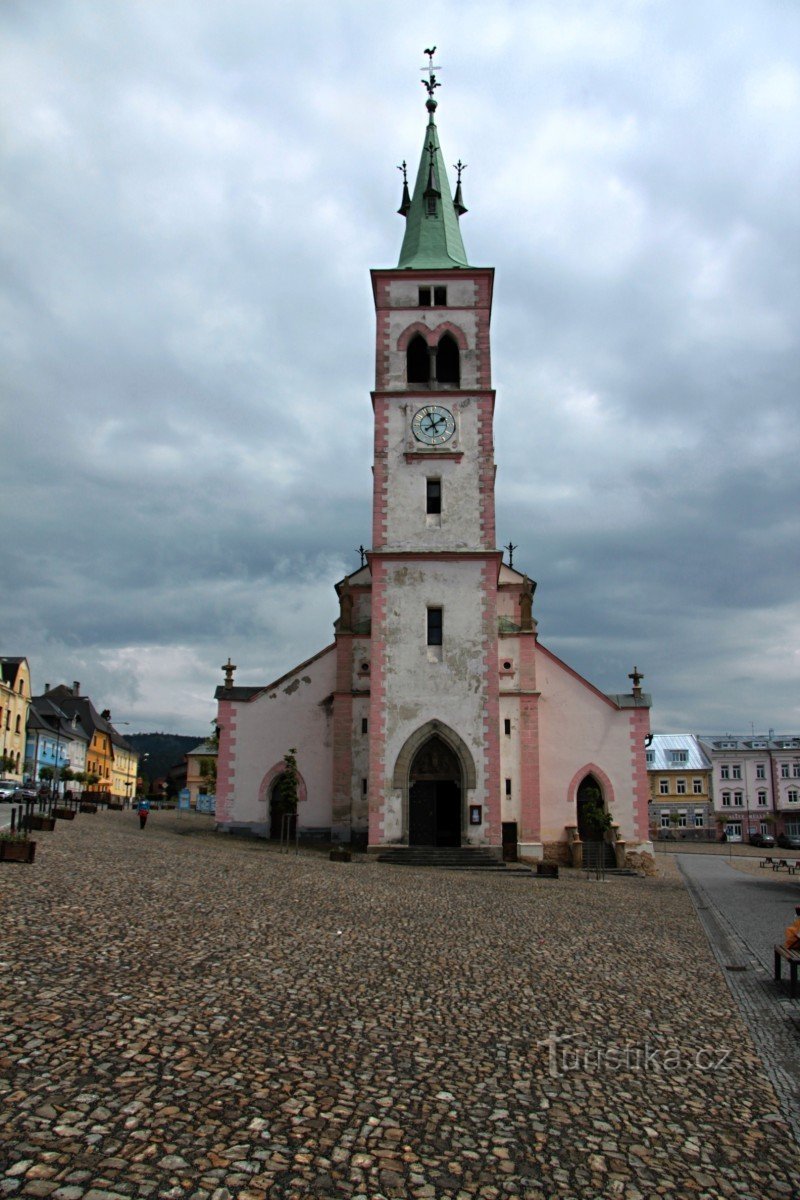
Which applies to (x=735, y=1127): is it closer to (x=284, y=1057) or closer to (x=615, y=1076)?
(x=615, y=1076)

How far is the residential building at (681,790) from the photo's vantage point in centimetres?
8912

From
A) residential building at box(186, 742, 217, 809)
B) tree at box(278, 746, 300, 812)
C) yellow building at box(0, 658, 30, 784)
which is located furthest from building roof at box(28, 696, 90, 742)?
tree at box(278, 746, 300, 812)

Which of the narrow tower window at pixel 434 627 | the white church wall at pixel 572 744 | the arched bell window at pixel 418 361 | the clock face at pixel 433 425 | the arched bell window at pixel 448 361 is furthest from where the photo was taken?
the arched bell window at pixel 418 361

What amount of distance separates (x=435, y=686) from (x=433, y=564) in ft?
14.3

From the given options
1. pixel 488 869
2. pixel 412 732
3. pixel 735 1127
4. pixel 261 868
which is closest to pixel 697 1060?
pixel 735 1127

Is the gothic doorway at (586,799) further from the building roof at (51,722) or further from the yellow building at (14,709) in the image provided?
the building roof at (51,722)

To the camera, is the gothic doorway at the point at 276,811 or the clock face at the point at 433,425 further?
the gothic doorway at the point at 276,811

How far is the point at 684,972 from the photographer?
41.7ft

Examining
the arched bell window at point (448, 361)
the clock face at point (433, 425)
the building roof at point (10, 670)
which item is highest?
the arched bell window at point (448, 361)

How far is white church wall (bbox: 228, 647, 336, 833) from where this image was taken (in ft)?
113

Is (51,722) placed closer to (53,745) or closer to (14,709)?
(53,745)

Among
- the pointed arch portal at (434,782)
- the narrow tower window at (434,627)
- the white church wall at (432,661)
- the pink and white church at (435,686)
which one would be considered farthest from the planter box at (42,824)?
the narrow tower window at (434,627)

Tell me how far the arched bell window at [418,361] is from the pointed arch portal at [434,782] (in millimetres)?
13382

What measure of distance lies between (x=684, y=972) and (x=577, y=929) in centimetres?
353
